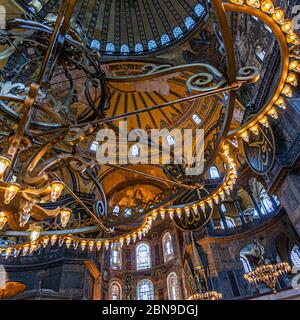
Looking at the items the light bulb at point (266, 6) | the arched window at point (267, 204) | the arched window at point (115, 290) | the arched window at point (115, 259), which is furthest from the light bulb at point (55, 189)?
the arched window at point (115, 290)

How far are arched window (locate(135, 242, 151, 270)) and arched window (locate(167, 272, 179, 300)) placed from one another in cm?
218

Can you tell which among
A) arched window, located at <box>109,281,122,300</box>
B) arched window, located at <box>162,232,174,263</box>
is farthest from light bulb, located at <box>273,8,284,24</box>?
arched window, located at <box>109,281,122,300</box>

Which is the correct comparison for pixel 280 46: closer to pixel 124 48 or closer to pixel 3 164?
pixel 3 164

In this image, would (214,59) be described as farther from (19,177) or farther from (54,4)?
(19,177)

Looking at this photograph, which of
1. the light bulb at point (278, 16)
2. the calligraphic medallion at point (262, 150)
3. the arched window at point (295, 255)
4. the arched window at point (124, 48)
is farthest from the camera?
the arched window at point (124, 48)

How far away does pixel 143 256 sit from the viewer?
1884cm

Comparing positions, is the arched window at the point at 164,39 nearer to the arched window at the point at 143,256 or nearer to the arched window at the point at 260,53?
the arched window at the point at 260,53

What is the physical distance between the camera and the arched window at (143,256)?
60.0 ft

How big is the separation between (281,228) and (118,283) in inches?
483

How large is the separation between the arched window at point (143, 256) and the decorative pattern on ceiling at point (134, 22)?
1539 cm

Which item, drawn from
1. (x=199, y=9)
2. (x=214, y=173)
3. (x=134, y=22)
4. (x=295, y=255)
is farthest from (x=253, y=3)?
(x=134, y=22)

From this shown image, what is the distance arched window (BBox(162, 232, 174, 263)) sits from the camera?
1761 centimetres

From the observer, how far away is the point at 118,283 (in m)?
17.0

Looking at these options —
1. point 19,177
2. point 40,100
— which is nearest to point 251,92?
point 40,100
